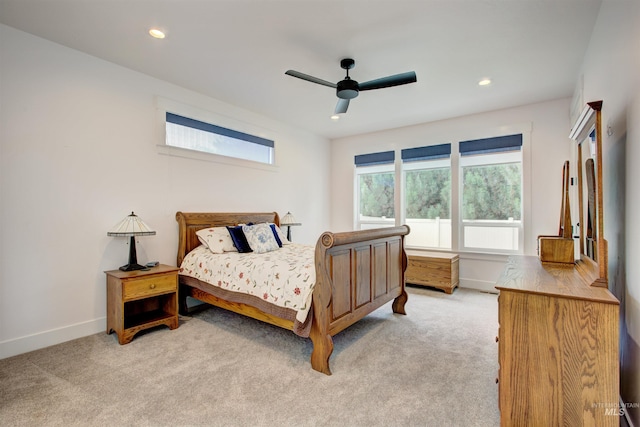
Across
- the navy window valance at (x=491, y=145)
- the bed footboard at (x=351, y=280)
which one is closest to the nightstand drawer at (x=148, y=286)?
the bed footboard at (x=351, y=280)

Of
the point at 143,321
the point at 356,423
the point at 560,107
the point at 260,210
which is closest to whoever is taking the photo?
the point at 356,423

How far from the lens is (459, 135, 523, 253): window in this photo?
4.35 m

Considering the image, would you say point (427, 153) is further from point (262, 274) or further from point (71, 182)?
point (71, 182)

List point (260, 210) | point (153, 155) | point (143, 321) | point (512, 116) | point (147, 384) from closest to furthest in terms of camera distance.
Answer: point (147, 384)
point (143, 321)
point (153, 155)
point (512, 116)
point (260, 210)

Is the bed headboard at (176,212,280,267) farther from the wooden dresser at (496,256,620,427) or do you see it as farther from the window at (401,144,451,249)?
the wooden dresser at (496,256,620,427)

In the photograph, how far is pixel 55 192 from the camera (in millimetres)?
2727

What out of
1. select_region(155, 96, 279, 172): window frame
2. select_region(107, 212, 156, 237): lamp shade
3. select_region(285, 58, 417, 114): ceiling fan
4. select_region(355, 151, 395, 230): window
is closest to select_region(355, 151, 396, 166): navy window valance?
select_region(355, 151, 395, 230): window

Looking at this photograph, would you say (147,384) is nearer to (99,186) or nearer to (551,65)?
(99,186)

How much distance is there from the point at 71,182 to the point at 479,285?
5327 mm

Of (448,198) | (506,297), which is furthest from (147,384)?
(448,198)

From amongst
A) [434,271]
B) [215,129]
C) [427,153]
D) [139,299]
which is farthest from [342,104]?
[139,299]

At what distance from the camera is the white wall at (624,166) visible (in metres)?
1.54

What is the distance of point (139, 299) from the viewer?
299 centimetres

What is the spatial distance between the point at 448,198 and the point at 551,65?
7.42 feet
